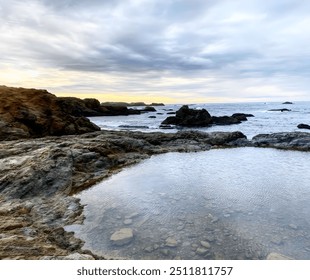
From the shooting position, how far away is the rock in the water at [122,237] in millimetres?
6629

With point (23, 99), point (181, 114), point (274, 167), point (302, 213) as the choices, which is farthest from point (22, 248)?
point (181, 114)

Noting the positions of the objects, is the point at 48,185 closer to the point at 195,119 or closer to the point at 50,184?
the point at 50,184

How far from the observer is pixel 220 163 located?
1531 centimetres

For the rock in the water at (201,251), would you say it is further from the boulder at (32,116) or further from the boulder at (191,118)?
the boulder at (191,118)

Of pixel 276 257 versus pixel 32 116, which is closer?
pixel 276 257

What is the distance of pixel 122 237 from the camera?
686 cm

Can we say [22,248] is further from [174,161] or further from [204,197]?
[174,161]

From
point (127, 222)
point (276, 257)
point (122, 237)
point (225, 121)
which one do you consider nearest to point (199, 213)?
point (127, 222)

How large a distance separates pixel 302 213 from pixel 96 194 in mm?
6931

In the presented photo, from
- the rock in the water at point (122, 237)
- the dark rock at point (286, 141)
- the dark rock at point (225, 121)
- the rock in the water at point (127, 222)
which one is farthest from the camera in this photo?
the dark rock at point (225, 121)

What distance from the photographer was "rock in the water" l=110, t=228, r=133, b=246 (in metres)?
6.63

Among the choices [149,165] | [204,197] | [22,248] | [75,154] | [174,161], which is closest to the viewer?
[22,248]

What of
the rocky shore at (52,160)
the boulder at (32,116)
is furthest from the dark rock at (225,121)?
the boulder at (32,116)

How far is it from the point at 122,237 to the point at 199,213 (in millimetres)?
2601
